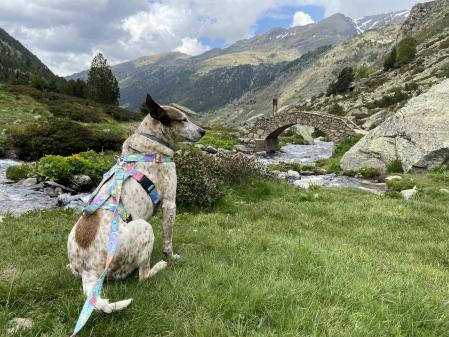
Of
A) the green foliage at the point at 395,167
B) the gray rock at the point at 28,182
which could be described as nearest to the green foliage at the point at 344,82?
the green foliage at the point at 395,167

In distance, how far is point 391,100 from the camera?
57.2 m

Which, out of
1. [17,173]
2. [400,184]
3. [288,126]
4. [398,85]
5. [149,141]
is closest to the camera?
[149,141]

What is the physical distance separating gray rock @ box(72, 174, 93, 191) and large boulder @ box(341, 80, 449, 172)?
618 inches

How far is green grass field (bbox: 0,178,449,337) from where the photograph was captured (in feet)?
12.1

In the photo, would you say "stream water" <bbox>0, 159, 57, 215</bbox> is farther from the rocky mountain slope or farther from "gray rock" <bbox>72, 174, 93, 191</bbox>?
the rocky mountain slope

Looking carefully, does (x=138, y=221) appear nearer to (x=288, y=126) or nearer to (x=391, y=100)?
(x=288, y=126)

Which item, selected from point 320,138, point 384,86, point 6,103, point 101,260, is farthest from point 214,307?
A: point 384,86

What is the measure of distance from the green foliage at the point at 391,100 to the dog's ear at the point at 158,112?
56.5 meters

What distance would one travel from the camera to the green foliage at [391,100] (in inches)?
2203

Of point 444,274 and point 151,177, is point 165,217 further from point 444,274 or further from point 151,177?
point 444,274

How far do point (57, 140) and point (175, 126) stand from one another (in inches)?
799

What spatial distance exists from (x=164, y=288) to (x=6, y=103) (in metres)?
44.3

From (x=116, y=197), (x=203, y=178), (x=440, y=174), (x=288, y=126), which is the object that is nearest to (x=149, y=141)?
(x=116, y=197)

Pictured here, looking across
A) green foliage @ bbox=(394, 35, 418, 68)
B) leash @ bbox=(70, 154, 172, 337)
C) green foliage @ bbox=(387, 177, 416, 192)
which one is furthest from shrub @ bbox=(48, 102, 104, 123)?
green foliage @ bbox=(394, 35, 418, 68)
